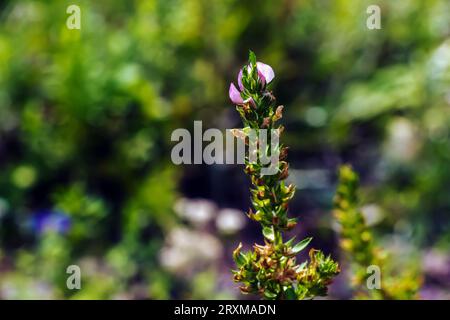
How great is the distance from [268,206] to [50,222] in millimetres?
2102

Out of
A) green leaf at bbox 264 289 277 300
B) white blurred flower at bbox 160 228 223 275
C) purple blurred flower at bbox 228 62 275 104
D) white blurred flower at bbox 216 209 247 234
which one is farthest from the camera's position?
white blurred flower at bbox 216 209 247 234

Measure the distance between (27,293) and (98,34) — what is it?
62.0 inches

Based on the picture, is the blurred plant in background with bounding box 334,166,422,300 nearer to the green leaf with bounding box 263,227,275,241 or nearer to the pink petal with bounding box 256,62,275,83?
the green leaf with bounding box 263,227,275,241

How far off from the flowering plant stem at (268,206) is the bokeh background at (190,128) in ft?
5.21

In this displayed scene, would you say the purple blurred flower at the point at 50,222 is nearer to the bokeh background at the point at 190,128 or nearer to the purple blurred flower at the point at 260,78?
the bokeh background at the point at 190,128

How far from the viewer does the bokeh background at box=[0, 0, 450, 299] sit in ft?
9.87

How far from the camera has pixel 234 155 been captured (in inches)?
140

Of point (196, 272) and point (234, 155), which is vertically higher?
point (234, 155)

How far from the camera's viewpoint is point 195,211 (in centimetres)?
317

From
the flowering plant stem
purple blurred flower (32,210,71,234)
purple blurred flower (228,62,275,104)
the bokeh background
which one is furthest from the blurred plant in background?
purple blurred flower (32,210,71,234)

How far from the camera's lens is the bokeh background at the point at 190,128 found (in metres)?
3.01

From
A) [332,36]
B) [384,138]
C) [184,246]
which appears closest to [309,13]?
[332,36]

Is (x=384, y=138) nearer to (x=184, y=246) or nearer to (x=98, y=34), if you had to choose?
(x=184, y=246)

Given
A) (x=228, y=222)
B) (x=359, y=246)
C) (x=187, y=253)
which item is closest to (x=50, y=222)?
(x=187, y=253)
